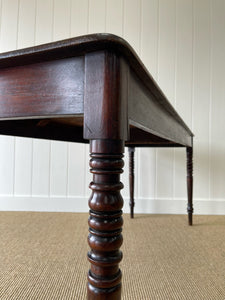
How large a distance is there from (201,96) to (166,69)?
13.4 inches

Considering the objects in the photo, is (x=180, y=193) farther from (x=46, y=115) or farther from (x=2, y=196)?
(x=46, y=115)

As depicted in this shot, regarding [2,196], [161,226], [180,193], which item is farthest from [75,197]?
[180,193]

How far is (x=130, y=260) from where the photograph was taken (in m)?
0.92

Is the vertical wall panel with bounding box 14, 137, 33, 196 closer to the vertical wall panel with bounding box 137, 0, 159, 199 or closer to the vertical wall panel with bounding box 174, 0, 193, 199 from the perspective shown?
the vertical wall panel with bounding box 137, 0, 159, 199

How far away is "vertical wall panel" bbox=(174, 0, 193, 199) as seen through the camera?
1768 mm

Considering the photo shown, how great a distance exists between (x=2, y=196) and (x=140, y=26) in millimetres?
1698

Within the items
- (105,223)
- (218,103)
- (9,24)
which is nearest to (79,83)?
(105,223)

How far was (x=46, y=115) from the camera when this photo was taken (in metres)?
0.40

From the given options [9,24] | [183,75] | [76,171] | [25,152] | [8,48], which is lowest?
[76,171]

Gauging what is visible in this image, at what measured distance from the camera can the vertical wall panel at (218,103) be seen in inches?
68.9

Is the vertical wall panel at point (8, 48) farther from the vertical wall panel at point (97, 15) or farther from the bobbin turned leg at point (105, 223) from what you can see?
the bobbin turned leg at point (105, 223)

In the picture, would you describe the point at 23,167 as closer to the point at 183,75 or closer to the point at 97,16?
the point at 97,16

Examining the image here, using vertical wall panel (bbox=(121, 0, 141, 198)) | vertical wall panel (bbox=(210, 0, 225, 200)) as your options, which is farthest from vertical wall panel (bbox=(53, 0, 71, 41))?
vertical wall panel (bbox=(210, 0, 225, 200))

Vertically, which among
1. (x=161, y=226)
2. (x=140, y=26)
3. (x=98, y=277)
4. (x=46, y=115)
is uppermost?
(x=140, y=26)
